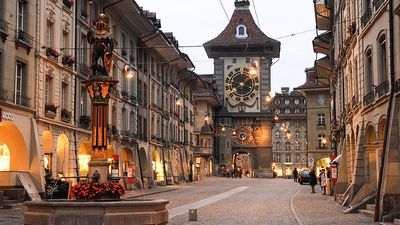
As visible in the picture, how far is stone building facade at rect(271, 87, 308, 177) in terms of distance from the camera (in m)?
151

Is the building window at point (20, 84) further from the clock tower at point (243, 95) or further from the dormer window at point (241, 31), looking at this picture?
the dormer window at point (241, 31)

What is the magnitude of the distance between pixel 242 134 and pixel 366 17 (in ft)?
262

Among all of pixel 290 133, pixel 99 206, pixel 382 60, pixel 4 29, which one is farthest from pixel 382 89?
pixel 290 133

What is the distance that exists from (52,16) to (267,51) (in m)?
Result: 71.5

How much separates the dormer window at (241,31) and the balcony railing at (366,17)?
80032 mm

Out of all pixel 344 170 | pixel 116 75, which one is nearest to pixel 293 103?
pixel 116 75

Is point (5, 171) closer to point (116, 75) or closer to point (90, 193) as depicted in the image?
point (90, 193)

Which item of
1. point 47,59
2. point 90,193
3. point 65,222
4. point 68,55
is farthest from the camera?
point 68,55

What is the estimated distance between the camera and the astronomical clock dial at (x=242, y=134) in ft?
347

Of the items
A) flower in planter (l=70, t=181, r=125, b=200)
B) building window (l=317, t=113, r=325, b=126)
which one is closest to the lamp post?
flower in planter (l=70, t=181, r=125, b=200)

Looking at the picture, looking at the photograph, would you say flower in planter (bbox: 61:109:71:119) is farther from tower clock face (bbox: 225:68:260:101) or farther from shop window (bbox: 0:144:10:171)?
tower clock face (bbox: 225:68:260:101)

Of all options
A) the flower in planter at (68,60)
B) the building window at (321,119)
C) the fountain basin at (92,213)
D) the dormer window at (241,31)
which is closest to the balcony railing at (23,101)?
the flower in planter at (68,60)

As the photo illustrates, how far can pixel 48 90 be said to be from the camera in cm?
3484

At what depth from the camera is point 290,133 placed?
147750 mm
